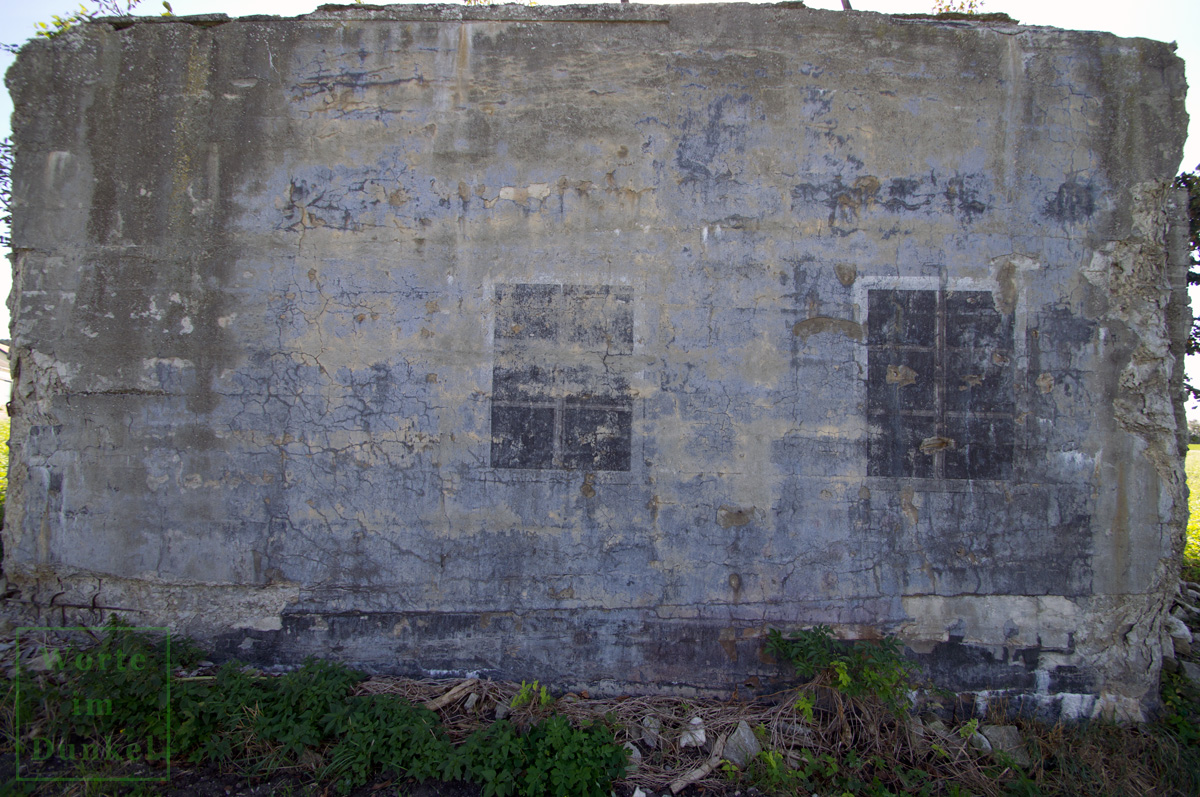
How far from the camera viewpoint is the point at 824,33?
131 inches

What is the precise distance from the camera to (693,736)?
9.86 ft

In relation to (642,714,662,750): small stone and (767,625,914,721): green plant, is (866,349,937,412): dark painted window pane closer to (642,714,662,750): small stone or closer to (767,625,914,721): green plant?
(767,625,914,721): green plant

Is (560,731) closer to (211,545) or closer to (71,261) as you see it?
(211,545)

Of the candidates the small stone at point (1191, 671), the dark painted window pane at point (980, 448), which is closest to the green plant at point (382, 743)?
the dark painted window pane at point (980, 448)

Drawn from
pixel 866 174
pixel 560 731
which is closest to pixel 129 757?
pixel 560 731

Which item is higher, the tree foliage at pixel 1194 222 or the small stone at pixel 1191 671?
the tree foliage at pixel 1194 222

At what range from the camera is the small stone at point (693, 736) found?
299 centimetres

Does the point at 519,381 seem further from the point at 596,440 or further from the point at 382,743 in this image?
the point at 382,743

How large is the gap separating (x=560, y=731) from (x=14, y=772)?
100 inches

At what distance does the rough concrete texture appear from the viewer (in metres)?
3.27

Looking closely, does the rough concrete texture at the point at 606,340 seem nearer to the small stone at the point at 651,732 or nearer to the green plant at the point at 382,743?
the small stone at the point at 651,732

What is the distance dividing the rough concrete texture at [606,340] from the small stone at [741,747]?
11.5 inches

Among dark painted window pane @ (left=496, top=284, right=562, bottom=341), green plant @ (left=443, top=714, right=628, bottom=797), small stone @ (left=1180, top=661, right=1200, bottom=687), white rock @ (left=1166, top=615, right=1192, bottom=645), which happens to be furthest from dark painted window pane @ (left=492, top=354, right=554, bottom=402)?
white rock @ (left=1166, top=615, right=1192, bottom=645)

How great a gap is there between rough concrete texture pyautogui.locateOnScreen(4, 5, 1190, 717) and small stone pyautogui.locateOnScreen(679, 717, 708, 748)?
0.27 meters
